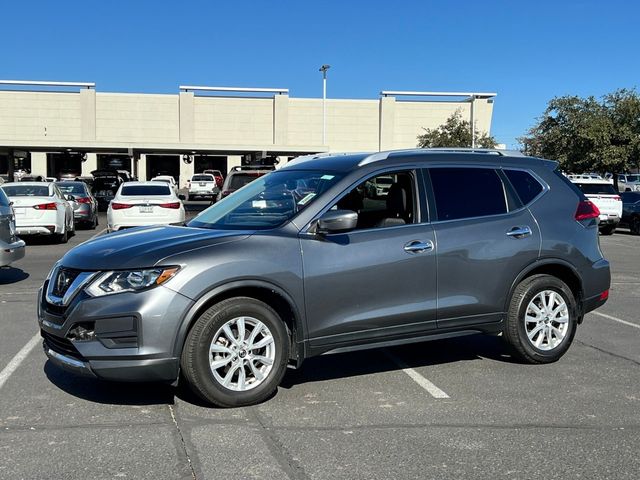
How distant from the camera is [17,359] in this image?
612 centimetres

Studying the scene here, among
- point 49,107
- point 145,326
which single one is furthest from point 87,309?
point 49,107

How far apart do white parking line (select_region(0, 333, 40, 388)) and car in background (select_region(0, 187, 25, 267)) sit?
10.5 ft

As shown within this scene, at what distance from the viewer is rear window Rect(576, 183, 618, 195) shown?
21.5 metres

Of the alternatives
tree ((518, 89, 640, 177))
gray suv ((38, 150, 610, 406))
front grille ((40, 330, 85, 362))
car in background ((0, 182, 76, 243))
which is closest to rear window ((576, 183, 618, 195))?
tree ((518, 89, 640, 177))

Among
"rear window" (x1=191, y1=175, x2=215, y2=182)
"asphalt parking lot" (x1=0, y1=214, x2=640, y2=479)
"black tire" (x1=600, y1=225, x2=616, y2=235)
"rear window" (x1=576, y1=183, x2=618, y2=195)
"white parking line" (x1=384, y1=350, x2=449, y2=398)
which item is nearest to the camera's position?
"asphalt parking lot" (x1=0, y1=214, x2=640, y2=479)

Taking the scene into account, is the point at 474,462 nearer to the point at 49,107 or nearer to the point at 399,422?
the point at 399,422

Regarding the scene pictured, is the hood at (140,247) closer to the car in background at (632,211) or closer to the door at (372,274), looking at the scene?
the door at (372,274)

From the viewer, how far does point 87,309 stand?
4480 mm

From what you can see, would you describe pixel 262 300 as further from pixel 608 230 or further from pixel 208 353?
pixel 608 230

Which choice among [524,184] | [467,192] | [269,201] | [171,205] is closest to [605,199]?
[171,205]

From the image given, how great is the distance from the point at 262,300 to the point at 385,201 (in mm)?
1511

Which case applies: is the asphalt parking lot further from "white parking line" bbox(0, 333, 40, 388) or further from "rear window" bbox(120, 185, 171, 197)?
"rear window" bbox(120, 185, 171, 197)

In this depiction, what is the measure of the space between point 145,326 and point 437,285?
7.54 feet

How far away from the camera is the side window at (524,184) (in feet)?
19.9
